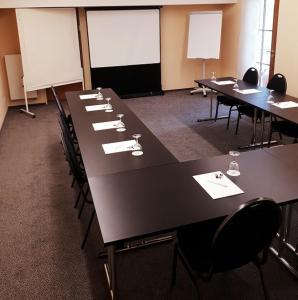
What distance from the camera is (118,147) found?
2920mm

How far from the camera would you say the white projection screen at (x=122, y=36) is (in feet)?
23.9

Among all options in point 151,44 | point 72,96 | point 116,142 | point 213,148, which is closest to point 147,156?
point 116,142

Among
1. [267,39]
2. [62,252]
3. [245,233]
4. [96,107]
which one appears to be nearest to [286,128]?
[96,107]

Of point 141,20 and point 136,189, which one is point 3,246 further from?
point 141,20

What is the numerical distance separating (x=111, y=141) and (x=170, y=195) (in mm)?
1178

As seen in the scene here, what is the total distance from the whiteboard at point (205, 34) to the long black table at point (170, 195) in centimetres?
565

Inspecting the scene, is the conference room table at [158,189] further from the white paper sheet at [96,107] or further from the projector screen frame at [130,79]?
the projector screen frame at [130,79]

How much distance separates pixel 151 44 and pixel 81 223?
556 centimetres

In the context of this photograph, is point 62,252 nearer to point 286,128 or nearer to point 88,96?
point 88,96

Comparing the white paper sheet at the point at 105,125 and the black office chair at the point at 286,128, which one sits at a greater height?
the white paper sheet at the point at 105,125

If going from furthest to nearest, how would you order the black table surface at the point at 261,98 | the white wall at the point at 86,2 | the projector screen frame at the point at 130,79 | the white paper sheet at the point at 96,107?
1. the projector screen frame at the point at 130,79
2. the white wall at the point at 86,2
3. the white paper sheet at the point at 96,107
4. the black table surface at the point at 261,98

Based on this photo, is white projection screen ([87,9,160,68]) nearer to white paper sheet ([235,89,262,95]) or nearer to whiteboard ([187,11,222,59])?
whiteboard ([187,11,222,59])

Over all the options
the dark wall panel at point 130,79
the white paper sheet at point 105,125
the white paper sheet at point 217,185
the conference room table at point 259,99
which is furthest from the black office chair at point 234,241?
the dark wall panel at point 130,79

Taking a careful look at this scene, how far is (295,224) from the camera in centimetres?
300
